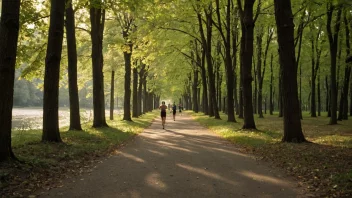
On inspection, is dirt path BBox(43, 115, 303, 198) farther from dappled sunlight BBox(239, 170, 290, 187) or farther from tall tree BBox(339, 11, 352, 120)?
tall tree BBox(339, 11, 352, 120)

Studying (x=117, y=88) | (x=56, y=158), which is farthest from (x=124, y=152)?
(x=117, y=88)

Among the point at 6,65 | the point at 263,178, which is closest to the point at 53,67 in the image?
the point at 6,65

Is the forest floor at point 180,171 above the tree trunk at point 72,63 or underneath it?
underneath

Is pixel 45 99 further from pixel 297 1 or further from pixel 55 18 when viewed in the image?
pixel 297 1

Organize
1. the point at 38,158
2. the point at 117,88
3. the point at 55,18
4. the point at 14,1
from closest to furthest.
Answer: the point at 14,1 < the point at 38,158 < the point at 55,18 < the point at 117,88

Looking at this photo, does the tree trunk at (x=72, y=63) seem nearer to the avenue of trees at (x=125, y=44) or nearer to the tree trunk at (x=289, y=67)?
the avenue of trees at (x=125, y=44)

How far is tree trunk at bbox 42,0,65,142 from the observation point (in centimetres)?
1126

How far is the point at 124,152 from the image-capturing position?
1161cm

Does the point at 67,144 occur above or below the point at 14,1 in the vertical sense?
below

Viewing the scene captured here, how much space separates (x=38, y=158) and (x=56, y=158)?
65 centimetres

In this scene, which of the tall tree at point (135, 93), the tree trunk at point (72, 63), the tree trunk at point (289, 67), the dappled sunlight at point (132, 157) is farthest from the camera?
the tall tree at point (135, 93)

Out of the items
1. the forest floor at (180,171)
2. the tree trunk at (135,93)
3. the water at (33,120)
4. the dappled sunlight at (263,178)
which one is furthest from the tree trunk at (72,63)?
the tree trunk at (135,93)

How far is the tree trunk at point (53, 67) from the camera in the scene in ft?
36.9

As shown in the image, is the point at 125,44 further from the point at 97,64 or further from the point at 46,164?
the point at 46,164
